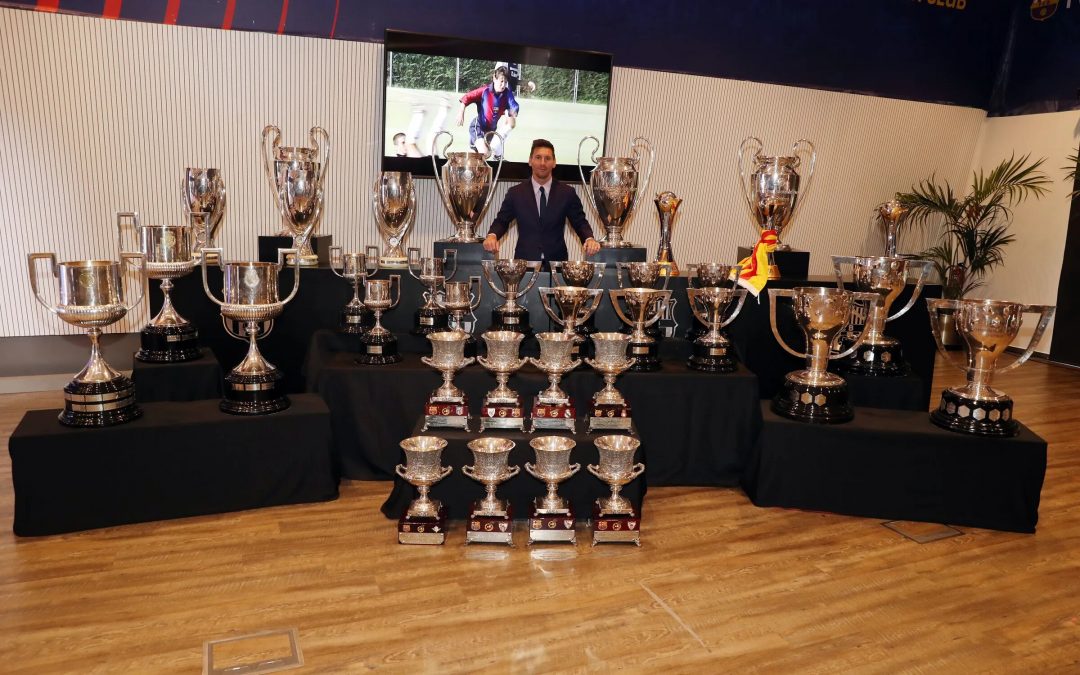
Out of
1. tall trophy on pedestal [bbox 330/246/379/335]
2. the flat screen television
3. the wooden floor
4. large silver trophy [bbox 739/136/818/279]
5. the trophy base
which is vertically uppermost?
the flat screen television

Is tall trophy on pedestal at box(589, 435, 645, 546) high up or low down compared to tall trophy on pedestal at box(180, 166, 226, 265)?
down

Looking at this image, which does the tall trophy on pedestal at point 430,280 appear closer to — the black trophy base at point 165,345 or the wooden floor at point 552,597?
the wooden floor at point 552,597

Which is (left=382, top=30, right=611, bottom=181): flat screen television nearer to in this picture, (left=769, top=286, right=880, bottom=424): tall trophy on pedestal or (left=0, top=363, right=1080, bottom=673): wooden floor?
(left=769, top=286, right=880, bottom=424): tall trophy on pedestal

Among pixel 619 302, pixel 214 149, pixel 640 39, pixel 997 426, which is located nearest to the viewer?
Result: pixel 997 426

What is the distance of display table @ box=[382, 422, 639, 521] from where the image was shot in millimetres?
2893

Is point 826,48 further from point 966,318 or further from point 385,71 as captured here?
point 966,318

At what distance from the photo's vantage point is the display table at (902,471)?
119 inches

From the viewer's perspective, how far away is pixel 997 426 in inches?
119

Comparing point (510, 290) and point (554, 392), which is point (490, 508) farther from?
point (510, 290)

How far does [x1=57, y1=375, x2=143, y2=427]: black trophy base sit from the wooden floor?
15.7 inches

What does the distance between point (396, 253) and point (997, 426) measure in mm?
2812

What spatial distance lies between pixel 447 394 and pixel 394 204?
53.8 inches

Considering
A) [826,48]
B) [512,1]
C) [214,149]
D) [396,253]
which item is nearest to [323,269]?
[396,253]

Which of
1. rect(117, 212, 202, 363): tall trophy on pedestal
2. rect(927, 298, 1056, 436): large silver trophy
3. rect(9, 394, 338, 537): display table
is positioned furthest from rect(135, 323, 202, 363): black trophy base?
rect(927, 298, 1056, 436): large silver trophy
